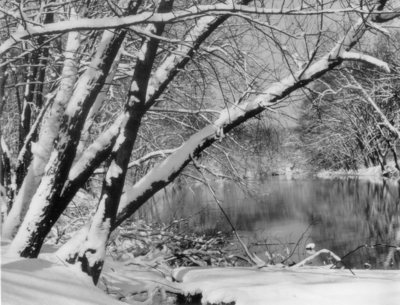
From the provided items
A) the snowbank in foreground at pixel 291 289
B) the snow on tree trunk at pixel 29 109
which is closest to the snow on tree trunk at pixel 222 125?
the snowbank in foreground at pixel 291 289

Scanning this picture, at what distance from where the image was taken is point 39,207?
4.44 metres

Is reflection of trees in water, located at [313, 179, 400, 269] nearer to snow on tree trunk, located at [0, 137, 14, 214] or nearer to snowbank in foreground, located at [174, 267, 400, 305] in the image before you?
snowbank in foreground, located at [174, 267, 400, 305]

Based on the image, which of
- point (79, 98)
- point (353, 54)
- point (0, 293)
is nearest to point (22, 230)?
point (79, 98)

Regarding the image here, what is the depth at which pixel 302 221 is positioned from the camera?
45.2 ft

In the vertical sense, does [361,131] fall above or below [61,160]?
above

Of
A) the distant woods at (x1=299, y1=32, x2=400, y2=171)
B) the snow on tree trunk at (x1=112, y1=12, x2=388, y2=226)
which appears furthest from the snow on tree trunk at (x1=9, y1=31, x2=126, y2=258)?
the distant woods at (x1=299, y1=32, x2=400, y2=171)

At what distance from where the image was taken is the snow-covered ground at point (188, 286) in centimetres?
241

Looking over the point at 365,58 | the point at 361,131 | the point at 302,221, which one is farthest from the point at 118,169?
the point at 361,131

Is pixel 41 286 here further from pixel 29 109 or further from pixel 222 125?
pixel 29 109

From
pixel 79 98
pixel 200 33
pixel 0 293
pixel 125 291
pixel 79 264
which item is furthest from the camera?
pixel 125 291

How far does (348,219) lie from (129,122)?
1160 cm

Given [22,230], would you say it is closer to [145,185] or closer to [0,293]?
[145,185]

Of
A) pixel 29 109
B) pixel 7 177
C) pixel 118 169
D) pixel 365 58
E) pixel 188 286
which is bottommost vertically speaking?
pixel 188 286

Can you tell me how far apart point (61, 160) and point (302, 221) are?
10524 millimetres
